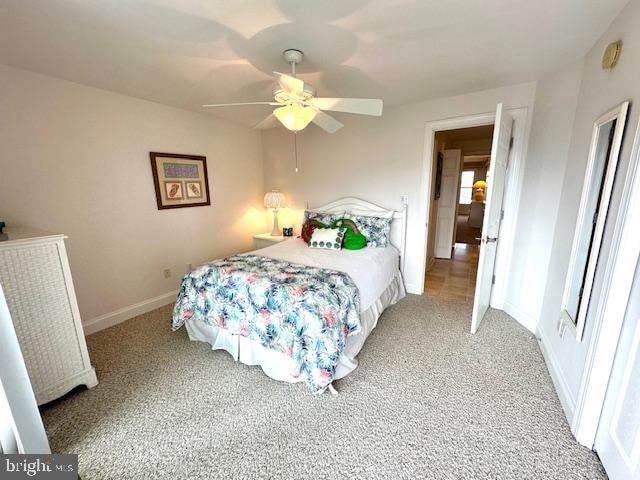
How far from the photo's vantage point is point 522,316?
2.68 meters

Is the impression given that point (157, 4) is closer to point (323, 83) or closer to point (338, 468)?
point (323, 83)

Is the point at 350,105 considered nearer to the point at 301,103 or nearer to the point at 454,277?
the point at 301,103

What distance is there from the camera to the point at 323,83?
96.7 inches

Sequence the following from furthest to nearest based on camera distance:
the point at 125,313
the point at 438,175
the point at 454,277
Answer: the point at 438,175 → the point at 454,277 → the point at 125,313

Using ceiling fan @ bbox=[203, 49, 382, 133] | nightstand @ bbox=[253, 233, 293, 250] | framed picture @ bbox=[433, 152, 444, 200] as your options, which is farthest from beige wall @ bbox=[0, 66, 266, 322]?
framed picture @ bbox=[433, 152, 444, 200]

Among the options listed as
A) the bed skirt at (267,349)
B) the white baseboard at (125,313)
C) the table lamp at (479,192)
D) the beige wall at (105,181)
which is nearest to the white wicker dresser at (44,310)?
the beige wall at (105,181)

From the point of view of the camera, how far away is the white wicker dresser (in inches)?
60.5

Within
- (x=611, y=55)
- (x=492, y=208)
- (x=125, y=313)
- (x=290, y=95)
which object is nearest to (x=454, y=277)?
(x=492, y=208)

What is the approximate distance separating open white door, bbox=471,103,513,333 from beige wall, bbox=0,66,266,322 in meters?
3.15

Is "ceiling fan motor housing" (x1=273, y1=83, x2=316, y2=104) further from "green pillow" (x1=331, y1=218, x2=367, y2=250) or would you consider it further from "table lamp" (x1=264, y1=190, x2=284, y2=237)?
"table lamp" (x1=264, y1=190, x2=284, y2=237)

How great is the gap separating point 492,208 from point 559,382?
1.41 meters

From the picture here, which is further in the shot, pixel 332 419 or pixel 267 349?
pixel 267 349

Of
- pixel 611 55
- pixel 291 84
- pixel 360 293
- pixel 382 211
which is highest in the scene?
pixel 611 55

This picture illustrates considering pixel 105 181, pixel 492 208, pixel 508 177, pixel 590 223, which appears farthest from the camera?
pixel 508 177
